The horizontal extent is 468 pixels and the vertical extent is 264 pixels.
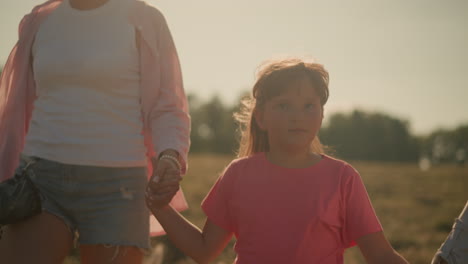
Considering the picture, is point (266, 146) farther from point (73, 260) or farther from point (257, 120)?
point (73, 260)

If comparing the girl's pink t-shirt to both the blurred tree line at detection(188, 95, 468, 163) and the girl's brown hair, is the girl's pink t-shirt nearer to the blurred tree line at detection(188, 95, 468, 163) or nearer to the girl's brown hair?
the girl's brown hair

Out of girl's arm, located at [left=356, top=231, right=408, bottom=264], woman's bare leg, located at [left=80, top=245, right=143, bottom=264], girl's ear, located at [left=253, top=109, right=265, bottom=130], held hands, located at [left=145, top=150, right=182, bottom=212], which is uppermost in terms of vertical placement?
girl's ear, located at [left=253, top=109, right=265, bottom=130]

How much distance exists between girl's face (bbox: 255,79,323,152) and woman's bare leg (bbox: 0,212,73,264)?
1.21 meters

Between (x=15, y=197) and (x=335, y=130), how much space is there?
5954 centimetres

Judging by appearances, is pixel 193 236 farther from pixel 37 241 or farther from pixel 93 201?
pixel 37 241

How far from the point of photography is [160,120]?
9.60 feet

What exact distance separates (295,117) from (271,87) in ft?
0.81

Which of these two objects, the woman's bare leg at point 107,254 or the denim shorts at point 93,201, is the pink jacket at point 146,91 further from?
the woman's bare leg at point 107,254

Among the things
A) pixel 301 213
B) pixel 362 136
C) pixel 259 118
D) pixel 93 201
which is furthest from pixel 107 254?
pixel 362 136

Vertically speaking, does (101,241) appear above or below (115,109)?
below

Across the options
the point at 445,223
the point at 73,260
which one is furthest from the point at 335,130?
the point at 73,260

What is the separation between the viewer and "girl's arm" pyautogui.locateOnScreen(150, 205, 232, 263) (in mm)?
2931

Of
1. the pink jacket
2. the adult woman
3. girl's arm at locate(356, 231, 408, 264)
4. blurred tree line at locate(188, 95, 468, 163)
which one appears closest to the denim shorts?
the adult woman

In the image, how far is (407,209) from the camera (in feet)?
41.8
